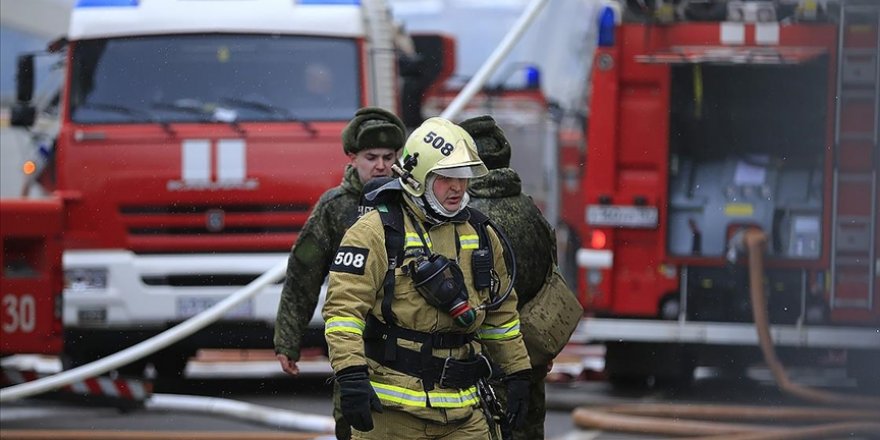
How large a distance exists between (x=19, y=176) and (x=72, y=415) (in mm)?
1991

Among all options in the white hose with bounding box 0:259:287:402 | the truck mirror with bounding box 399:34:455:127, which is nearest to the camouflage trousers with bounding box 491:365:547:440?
the white hose with bounding box 0:259:287:402

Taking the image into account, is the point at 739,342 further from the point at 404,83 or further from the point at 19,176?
the point at 19,176

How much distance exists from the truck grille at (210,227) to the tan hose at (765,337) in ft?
9.59

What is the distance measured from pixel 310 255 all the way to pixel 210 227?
4.49 meters

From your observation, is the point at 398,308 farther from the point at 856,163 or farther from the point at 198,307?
the point at 856,163

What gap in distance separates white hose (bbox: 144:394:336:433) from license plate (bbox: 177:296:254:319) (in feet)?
1.80

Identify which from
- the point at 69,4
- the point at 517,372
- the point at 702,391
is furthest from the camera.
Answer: the point at 69,4

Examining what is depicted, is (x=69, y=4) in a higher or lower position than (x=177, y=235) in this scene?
higher

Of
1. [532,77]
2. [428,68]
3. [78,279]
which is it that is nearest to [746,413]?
[78,279]

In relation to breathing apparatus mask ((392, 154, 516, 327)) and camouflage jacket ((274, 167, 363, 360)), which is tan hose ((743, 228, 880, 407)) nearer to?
camouflage jacket ((274, 167, 363, 360))

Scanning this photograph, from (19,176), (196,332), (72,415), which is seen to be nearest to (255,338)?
(196,332)

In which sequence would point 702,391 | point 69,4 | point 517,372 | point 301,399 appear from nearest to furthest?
1. point 517,372
2. point 301,399
3. point 702,391
4. point 69,4

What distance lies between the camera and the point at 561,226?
17.7m

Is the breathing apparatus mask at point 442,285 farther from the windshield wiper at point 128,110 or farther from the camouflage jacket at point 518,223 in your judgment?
the windshield wiper at point 128,110
